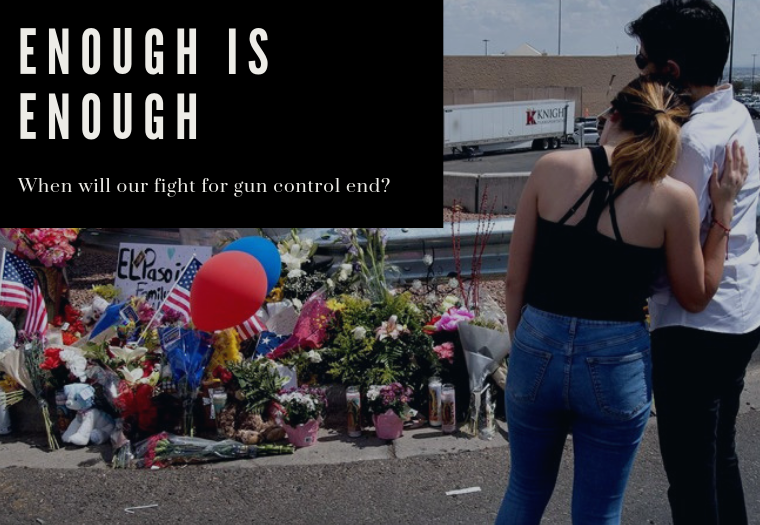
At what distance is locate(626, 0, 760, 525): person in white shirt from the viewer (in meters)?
2.46

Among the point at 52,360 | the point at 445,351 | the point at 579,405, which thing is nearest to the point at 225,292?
the point at 52,360

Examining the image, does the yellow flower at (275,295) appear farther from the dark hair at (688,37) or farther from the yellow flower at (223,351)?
the dark hair at (688,37)

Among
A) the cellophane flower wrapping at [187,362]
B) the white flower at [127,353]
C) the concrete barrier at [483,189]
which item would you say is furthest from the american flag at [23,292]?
the concrete barrier at [483,189]

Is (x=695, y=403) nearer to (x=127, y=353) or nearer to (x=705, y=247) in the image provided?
(x=705, y=247)

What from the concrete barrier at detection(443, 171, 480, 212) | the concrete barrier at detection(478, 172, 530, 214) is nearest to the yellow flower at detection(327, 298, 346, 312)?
the concrete barrier at detection(478, 172, 530, 214)

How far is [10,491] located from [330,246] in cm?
257

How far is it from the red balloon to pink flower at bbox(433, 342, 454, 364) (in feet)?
3.05

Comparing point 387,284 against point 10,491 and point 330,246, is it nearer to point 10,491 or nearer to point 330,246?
point 330,246

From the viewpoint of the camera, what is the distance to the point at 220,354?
190 inches

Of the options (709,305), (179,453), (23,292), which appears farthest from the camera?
→ (23,292)

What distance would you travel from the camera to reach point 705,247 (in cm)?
247

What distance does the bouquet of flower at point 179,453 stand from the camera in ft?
14.2

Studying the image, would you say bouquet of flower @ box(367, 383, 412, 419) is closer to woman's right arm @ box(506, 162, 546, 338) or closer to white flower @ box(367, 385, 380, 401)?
white flower @ box(367, 385, 380, 401)

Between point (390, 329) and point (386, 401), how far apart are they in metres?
0.48
